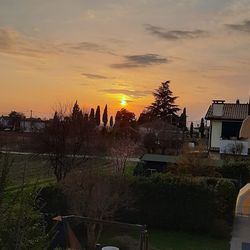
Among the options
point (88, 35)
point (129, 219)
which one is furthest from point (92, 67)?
point (129, 219)

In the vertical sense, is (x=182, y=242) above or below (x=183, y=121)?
below

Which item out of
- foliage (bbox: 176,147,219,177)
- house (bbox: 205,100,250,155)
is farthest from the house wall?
foliage (bbox: 176,147,219,177)

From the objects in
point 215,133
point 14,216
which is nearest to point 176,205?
point 14,216

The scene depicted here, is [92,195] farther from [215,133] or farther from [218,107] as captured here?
[218,107]

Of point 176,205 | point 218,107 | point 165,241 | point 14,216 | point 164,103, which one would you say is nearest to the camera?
point 14,216

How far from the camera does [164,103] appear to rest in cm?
6550

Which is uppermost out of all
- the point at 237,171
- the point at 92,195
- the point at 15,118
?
the point at 15,118

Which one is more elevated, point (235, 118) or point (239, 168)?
point (235, 118)

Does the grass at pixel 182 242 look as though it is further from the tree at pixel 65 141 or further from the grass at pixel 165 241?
the tree at pixel 65 141

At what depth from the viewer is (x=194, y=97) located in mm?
32000

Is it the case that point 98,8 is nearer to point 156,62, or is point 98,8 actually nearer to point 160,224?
point 160,224

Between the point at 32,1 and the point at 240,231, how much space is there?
33.6 feet

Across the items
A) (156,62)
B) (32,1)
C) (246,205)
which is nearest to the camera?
(246,205)

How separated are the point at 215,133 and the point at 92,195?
22624mm
